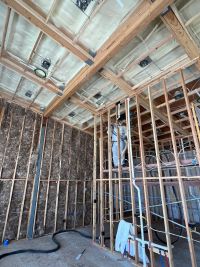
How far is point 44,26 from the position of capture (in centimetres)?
296

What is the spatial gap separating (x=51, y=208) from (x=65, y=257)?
2185 millimetres

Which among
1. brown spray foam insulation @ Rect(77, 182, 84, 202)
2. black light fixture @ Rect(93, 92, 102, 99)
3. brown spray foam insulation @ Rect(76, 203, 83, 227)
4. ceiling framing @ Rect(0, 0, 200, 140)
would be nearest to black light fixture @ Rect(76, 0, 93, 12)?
ceiling framing @ Rect(0, 0, 200, 140)

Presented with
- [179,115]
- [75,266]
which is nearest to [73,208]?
[75,266]

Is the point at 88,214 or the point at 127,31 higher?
the point at 127,31

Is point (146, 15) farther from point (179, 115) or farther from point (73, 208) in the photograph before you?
point (73, 208)

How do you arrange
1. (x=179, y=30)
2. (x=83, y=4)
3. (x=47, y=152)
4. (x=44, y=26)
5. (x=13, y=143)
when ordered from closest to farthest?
(x=83, y=4)
(x=179, y=30)
(x=44, y=26)
(x=13, y=143)
(x=47, y=152)

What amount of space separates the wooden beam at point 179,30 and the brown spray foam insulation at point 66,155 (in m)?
5.18

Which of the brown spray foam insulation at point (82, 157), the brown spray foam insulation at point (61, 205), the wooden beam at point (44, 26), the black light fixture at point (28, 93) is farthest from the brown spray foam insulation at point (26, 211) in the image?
the wooden beam at point (44, 26)

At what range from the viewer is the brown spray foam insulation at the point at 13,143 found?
5.13 m

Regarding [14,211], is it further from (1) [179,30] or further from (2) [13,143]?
(1) [179,30]

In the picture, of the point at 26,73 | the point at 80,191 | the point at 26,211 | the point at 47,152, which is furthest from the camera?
the point at 80,191

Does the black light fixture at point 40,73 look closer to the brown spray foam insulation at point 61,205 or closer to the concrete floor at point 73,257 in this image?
the brown spray foam insulation at point 61,205

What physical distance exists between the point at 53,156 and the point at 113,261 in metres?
3.94

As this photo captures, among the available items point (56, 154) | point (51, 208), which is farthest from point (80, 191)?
point (56, 154)
